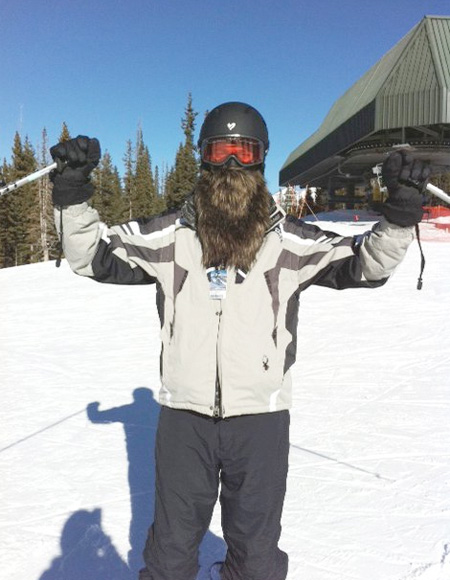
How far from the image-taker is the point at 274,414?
2.03 m

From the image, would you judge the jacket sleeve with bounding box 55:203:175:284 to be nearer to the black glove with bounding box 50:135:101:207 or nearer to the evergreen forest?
the black glove with bounding box 50:135:101:207

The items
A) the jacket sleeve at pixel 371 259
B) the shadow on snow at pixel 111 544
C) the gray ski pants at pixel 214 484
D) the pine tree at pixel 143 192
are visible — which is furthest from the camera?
the pine tree at pixel 143 192

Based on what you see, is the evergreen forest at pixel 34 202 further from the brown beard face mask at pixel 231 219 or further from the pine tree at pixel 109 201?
the brown beard face mask at pixel 231 219

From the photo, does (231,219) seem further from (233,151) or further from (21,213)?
(21,213)

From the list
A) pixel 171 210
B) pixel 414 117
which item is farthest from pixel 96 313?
pixel 414 117

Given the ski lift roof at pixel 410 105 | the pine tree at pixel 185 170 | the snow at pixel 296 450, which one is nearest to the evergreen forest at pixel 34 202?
the pine tree at pixel 185 170

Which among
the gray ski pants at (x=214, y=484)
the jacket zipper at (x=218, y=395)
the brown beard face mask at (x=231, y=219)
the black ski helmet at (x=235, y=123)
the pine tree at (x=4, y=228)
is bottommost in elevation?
the gray ski pants at (x=214, y=484)

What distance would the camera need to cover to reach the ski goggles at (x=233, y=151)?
2.02 meters

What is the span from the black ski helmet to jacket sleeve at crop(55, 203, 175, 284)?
0.43 m

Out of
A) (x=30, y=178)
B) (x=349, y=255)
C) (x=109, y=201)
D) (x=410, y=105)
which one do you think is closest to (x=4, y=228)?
(x=109, y=201)

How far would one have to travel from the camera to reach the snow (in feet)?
9.30

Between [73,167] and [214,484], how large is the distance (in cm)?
139

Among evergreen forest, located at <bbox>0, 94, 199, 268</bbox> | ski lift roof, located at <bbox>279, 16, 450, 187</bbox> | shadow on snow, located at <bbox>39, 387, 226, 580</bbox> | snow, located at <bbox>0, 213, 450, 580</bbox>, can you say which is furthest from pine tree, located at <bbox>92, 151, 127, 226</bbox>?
shadow on snow, located at <bbox>39, 387, 226, 580</bbox>

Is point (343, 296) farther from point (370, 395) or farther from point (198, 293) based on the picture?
point (198, 293)
